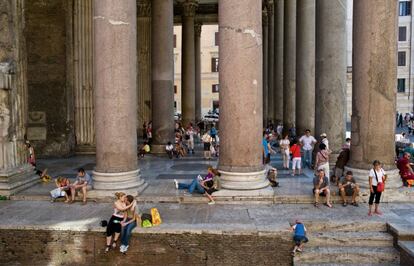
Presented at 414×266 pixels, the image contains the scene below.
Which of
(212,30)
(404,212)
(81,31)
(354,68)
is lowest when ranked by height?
(404,212)

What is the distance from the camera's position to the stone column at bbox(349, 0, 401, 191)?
1338cm

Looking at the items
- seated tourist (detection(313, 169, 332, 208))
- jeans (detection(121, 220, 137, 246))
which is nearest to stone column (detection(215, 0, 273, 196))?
seated tourist (detection(313, 169, 332, 208))

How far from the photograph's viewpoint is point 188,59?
37438 millimetres

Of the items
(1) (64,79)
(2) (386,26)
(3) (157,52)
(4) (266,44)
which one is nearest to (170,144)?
(3) (157,52)

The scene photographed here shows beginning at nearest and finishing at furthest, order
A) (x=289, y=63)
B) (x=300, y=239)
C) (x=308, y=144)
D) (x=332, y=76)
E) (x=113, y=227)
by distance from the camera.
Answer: (x=300, y=239)
(x=113, y=227)
(x=332, y=76)
(x=308, y=144)
(x=289, y=63)

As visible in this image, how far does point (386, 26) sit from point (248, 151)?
5.97 meters

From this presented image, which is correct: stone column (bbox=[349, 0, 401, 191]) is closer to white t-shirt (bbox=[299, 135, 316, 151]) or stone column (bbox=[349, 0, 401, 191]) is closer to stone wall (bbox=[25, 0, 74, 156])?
white t-shirt (bbox=[299, 135, 316, 151])

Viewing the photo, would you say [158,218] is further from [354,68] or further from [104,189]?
[354,68]

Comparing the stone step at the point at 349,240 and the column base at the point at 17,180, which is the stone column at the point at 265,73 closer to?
the column base at the point at 17,180

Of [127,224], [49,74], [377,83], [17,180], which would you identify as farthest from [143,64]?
[127,224]

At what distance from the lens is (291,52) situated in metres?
29.1

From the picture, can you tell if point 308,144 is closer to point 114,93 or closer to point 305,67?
point 305,67

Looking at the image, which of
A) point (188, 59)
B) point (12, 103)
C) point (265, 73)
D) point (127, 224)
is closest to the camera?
point (127, 224)

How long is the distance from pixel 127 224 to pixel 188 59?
28672mm
